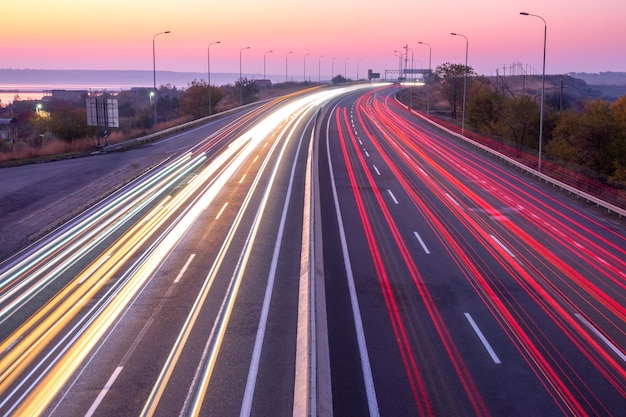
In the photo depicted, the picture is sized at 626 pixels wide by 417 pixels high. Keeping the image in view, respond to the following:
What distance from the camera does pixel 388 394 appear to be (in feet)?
37.6

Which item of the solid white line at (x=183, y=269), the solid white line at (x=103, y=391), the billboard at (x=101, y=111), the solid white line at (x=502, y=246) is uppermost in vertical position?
the billboard at (x=101, y=111)

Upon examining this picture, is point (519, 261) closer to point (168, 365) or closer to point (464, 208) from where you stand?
point (464, 208)

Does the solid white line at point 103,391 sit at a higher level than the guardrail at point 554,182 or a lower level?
lower

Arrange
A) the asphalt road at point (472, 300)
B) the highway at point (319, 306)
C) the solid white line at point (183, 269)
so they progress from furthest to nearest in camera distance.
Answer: the solid white line at point (183, 269) → the asphalt road at point (472, 300) → the highway at point (319, 306)

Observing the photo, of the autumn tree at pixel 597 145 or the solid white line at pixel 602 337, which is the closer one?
the solid white line at pixel 602 337

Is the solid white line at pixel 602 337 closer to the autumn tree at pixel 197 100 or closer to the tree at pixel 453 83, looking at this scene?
the autumn tree at pixel 197 100

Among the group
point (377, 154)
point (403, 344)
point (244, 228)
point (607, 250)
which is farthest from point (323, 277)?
point (377, 154)

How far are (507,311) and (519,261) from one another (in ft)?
15.6

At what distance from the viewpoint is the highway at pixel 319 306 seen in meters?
11.4

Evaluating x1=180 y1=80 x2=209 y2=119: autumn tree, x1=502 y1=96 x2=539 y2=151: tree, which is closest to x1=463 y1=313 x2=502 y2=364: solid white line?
x1=502 y1=96 x2=539 y2=151: tree

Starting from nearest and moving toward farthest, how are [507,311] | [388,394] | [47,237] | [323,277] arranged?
1. [388,394]
2. [507,311]
3. [323,277]
4. [47,237]

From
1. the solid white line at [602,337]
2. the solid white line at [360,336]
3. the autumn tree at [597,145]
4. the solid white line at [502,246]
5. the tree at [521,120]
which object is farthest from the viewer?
the tree at [521,120]

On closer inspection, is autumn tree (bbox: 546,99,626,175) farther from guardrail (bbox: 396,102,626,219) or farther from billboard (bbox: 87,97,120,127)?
billboard (bbox: 87,97,120,127)

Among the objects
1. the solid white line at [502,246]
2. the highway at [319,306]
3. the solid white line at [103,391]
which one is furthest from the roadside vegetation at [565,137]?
the solid white line at [103,391]
